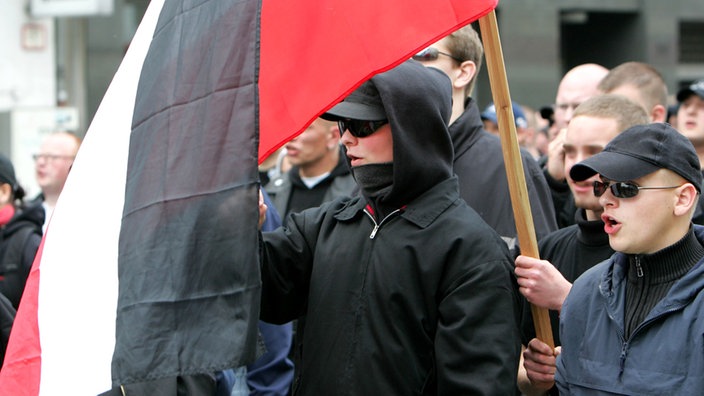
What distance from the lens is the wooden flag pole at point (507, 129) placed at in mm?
3631

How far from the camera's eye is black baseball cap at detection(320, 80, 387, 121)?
12.1 ft

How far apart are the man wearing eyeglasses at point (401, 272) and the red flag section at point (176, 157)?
0.18 metres

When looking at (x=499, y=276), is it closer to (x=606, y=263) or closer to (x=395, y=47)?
(x=606, y=263)

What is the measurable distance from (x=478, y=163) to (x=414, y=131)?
1.02 meters

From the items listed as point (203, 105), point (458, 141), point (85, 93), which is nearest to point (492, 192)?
point (458, 141)

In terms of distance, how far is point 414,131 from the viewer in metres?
3.67

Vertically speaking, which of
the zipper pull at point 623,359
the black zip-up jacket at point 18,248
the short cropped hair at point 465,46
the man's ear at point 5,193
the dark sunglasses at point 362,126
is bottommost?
the black zip-up jacket at point 18,248

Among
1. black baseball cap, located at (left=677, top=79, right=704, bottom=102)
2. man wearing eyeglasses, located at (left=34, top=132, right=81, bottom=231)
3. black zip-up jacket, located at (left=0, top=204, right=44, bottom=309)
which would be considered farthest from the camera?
man wearing eyeglasses, located at (left=34, top=132, right=81, bottom=231)

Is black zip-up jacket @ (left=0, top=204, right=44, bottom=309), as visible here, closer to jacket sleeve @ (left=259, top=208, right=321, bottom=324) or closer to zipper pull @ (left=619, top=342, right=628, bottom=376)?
jacket sleeve @ (left=259, top=208, right=321, bottom=324)

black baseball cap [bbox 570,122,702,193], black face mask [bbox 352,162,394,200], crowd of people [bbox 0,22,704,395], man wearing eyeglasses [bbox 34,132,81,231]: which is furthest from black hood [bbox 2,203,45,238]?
black baseball cap [bbox 570,122,702,193]

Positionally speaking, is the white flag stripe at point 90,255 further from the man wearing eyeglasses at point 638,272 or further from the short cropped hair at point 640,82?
the short cropped hair at point 640,82

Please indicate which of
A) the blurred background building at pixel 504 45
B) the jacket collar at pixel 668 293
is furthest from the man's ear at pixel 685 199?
the blurred background building at pixel 504 45

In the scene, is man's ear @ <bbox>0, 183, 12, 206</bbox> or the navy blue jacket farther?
man's ear @ <bbox>0, 183, 12, 206</bbox>

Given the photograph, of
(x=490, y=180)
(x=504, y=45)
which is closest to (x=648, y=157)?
(x=490, y=180)
